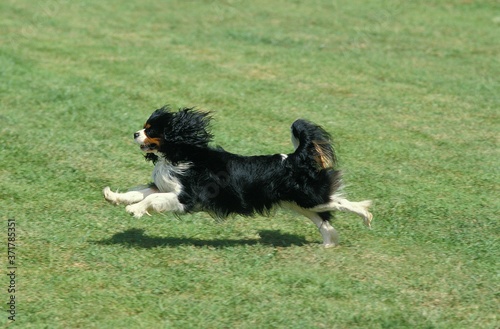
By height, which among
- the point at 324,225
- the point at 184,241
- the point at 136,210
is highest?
the point at 136,210

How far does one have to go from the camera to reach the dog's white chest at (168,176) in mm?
7379

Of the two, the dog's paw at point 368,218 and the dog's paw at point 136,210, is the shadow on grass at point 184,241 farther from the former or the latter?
the dog's paw at point 368,218

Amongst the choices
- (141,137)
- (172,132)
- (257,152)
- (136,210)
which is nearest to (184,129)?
(172,132)

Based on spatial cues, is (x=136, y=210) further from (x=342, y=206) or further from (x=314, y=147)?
(x=342, y=206)

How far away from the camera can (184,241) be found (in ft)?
25.2

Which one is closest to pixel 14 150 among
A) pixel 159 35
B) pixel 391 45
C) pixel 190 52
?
pixel 190 52

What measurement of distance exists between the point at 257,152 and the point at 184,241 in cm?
312

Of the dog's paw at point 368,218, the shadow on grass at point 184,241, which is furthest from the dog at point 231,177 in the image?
the shadow on grass at point 184,241

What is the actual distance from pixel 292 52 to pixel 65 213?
864 centimetres

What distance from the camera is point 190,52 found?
627 inches

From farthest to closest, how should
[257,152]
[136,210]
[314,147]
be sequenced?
[257,152] < [314,147] < [136,210]

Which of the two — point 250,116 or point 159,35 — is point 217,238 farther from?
point 159,35

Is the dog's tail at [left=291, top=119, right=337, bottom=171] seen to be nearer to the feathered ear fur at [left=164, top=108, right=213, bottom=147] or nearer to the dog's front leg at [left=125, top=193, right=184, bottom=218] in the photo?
A: the feathered ear fur at [left=164, top=108, right=213, bottom=147]

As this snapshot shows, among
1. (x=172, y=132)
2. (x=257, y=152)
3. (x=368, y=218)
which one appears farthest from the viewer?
(x=257, y=152)
